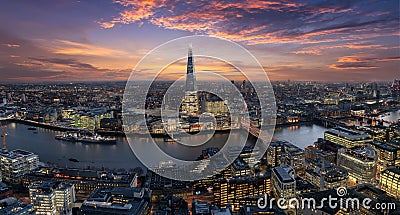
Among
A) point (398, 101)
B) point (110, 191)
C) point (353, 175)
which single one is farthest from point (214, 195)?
point (398, 101)

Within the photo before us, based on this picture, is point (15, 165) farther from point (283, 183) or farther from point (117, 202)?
point (283, 183)

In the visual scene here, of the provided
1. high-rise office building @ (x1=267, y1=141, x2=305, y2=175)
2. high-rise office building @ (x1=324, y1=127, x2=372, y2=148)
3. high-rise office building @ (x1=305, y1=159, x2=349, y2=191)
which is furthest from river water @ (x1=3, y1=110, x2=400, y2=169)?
high-rise office building @ (x1=305, y1=159, x2=349, y2=191)

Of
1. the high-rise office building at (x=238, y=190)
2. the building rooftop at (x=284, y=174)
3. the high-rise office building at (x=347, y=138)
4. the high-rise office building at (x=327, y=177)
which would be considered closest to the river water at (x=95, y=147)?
the high-rise office building at (x=347, y=138)

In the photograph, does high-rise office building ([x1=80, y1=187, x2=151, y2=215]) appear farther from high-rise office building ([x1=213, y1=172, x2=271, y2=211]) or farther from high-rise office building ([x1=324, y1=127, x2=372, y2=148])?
high-rise office building ([x1=324, y1=127, x2=372, y2=148])

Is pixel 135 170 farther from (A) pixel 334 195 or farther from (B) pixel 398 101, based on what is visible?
(B) pixel 398 101

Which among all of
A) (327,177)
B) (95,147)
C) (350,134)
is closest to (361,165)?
(327,177)

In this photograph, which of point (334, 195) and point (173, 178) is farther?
point (173, 178)
